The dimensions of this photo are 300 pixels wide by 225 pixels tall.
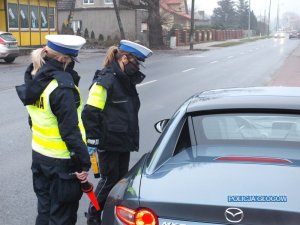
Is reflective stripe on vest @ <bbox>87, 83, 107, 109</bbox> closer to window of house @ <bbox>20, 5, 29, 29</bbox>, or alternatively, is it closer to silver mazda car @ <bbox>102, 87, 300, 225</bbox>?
silver mazda car @ <bbox>102, 87, 300, 225</bbox>

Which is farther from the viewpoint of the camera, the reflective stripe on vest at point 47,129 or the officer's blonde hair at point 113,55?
the officer's blonde hair at point 113,55

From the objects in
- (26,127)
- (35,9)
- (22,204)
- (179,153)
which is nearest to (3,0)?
(35,9)

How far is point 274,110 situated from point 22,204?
306 cm

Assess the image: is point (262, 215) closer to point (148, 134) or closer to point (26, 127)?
point (148, 134)

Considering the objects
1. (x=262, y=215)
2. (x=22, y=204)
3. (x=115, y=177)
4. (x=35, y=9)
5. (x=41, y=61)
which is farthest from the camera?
(x=35, y=9)

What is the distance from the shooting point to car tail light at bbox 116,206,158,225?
257cm

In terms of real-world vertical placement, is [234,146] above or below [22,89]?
below

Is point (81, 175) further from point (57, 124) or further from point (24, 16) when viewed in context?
point (24, 16)

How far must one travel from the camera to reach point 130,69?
13.9 ft

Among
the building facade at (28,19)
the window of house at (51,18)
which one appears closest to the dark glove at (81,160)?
the building facade at (28,19)

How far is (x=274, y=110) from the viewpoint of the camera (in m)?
3.31

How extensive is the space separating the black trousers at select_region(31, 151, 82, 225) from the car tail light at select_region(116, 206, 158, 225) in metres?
0.89

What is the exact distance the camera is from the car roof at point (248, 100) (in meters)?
3.35

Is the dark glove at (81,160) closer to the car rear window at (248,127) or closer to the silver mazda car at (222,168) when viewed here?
the silver mazda car at (222,168)
